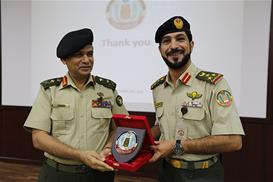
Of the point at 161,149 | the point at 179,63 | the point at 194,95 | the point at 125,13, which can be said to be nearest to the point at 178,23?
the point at 179,63

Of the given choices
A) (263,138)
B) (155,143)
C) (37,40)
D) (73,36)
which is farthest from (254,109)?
(37,40)

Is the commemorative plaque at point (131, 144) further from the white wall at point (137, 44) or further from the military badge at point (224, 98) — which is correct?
the white wall at point (137, 44)

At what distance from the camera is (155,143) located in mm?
1136

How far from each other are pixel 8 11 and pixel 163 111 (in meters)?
2.65

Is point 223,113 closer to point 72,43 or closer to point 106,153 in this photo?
point 106,153

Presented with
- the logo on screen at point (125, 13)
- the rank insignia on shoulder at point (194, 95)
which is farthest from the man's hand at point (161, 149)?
the logo on screen at point (125, 13)

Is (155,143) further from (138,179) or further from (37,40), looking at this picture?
(37,40)

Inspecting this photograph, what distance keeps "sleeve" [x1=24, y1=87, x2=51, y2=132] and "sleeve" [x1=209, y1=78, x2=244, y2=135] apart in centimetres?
73

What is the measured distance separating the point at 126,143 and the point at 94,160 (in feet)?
0.47

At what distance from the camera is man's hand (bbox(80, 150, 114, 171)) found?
1066 mm

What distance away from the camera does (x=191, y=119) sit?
1.19 m

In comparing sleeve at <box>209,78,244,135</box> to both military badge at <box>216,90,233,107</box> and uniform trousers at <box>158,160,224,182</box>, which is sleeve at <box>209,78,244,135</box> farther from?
uniform trousers at <box>158,160,224,182</box>

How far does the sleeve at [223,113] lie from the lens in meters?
Result: 1.13

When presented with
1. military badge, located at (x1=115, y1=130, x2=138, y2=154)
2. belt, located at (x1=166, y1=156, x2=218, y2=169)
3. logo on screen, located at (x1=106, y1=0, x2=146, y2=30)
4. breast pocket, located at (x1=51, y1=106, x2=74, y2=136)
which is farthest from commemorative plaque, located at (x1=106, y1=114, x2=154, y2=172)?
logo on screen, located at (x1=106, y1=0, x2=146, y2=30)
